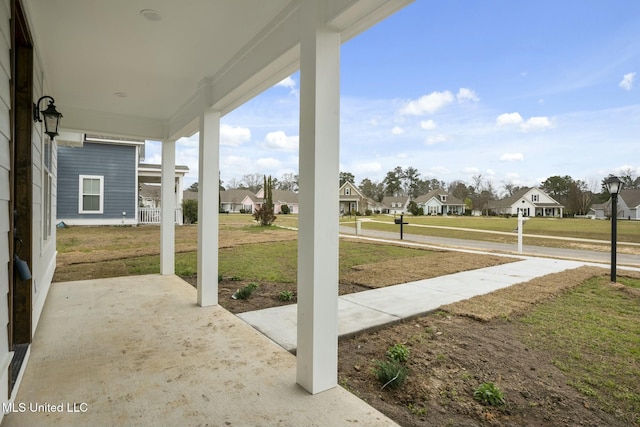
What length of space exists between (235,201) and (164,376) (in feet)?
140

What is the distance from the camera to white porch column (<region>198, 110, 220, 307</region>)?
4.16 metres

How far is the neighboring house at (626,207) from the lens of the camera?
26.5m

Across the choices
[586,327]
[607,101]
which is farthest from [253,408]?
[607,101]

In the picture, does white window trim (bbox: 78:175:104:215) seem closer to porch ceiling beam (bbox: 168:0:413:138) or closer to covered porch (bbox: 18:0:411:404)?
covered porch (bbox: 18:0:411:404)

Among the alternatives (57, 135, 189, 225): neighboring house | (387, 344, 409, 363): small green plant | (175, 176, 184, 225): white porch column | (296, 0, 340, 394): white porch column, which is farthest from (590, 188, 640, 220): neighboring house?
(57, 135, 189, 225): neighboring house

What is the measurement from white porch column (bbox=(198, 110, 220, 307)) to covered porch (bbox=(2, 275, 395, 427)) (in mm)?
310

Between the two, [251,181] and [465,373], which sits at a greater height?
[251,181]

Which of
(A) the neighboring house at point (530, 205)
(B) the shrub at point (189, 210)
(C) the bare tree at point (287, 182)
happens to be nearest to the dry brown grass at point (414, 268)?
(B) the shrub at point (189, 210)

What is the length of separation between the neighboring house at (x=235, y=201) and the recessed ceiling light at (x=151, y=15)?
4121 cm

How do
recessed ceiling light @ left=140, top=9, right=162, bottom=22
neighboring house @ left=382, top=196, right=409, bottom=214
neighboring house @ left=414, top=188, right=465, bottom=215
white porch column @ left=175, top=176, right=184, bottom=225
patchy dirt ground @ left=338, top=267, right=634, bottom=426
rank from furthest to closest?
neighboring house @ left=382, top=196, right=409, bottom=214 → neighboring house @ left=414, top=188, right=465, bottom=215 → white porch column @ left=175, top=176, right=184, bottom=225 → recessed ceiling light @ left=140, top=9, right=162, bottom=22 → patchy dirt ground @ left=338, top=267, right=634, bottom=426

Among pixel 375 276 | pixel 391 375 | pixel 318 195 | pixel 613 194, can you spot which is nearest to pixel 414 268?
pixel 375 276

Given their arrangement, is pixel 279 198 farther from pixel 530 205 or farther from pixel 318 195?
pixel 318 195

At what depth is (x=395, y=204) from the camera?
47781mm

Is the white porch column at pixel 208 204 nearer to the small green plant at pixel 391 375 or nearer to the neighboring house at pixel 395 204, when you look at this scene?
the small green plant at pixel 391 375
